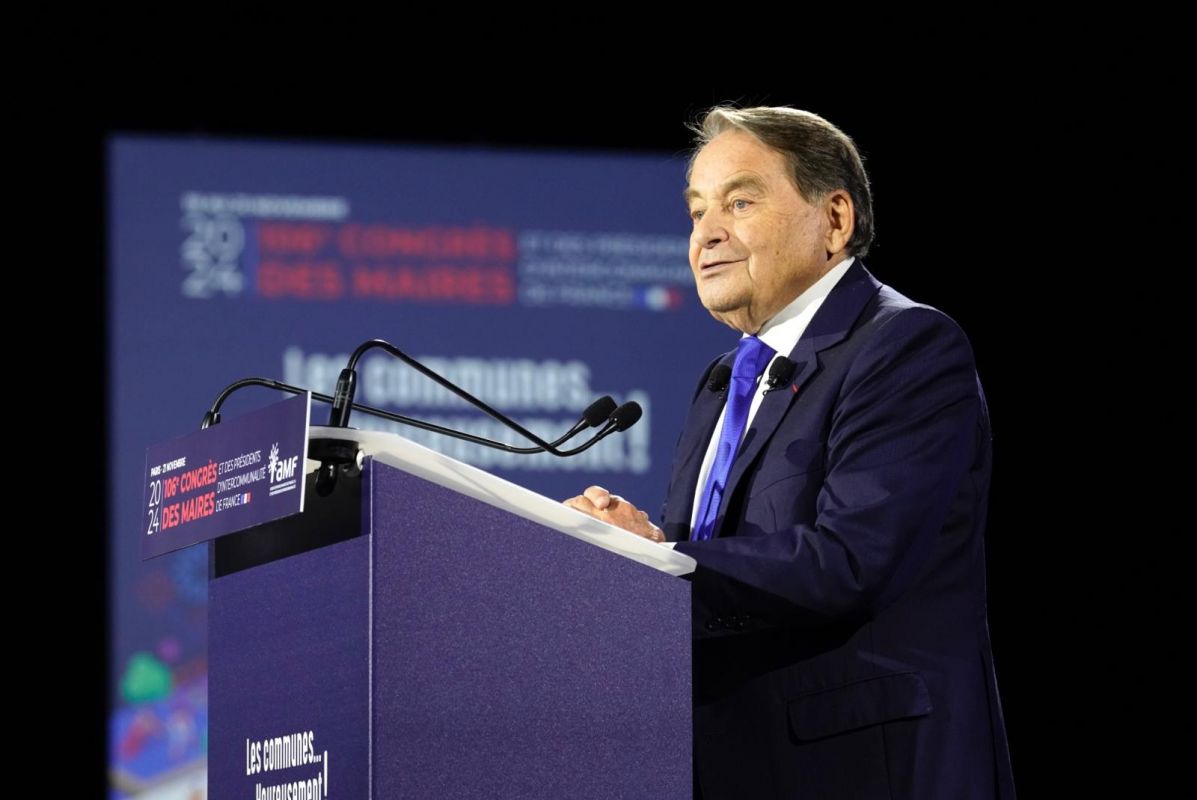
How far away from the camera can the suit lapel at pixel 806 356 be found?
2.40 metres

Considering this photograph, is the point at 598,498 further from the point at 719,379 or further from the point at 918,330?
the point at 719,379

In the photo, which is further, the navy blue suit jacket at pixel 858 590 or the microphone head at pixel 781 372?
the microphone head at pixel 781 372

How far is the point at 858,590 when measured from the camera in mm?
2100

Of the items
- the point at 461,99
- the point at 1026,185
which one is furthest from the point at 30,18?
the point at 1026,185

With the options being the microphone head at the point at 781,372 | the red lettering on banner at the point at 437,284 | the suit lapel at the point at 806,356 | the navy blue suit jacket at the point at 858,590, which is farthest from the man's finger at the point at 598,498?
the red lettering on banner at the point at 437,284

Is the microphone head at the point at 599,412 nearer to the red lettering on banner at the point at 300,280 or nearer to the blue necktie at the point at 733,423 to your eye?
the blue necktie at the point at 733,423

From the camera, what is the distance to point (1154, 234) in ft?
20.3

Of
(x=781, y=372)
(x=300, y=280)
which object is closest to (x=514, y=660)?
(x=781, y=372)

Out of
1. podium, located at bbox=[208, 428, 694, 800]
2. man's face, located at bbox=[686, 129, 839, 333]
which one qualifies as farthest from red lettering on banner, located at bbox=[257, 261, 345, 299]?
podium, located at bbox=[208, 428, 694, 800]

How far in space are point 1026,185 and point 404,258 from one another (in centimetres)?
242

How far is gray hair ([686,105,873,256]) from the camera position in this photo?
2686 mm

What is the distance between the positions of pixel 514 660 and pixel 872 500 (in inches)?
25.3

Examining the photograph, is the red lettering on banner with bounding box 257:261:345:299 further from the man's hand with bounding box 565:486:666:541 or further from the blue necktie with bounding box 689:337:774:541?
the man's hand with bounding box 565:486:666:541

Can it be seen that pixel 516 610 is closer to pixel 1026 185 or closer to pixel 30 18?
pixel 30 18
